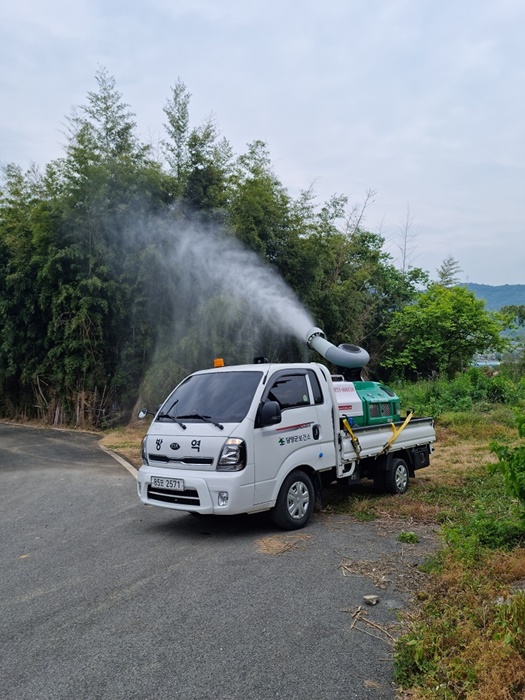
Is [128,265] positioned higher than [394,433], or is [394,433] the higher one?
[128,265]

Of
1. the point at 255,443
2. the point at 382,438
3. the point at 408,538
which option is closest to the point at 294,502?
the point at 255,443

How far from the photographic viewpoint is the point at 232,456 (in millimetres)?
5902

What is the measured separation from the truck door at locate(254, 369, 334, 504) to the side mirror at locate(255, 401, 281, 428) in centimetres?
7

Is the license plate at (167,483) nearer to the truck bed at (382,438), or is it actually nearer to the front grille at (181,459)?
the front grille at (181,459)

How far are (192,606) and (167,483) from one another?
1.93 metres

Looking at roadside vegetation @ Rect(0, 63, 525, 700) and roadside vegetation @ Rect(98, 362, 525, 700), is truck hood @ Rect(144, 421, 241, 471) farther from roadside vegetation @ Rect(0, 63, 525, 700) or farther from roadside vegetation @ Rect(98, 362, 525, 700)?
roadside vegetation @ Rect(0, 63, 525, 700)

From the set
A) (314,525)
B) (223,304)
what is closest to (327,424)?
(314,525)

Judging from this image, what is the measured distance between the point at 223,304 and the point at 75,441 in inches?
195

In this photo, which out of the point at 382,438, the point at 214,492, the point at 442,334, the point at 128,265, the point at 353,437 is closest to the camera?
the point at 214,492

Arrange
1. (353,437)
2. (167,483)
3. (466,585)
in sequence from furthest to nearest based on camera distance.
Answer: (353,437)
(167,483)
(466,585)

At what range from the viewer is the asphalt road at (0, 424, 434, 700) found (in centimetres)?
336

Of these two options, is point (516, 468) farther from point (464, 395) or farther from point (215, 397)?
point (464, 395)

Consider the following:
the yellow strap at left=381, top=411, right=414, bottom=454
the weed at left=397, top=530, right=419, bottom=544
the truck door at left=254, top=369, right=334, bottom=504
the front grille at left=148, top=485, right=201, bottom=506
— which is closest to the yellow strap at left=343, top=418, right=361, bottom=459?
the truck door at left=254, top=369, right=334, bottom=504

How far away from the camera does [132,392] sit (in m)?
17.4
